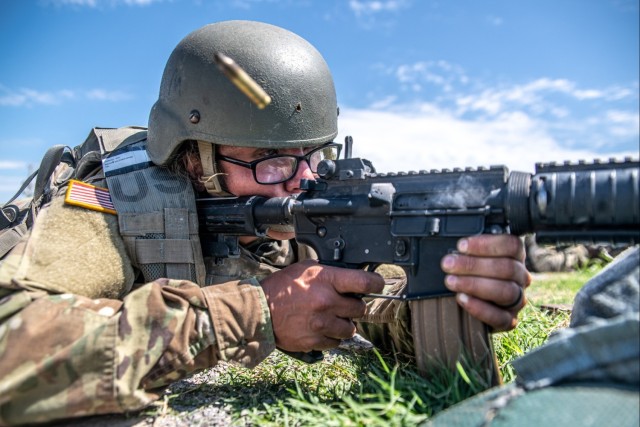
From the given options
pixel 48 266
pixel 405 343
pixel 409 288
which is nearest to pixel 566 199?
pixel 409 288

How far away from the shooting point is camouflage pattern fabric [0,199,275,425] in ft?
7.04

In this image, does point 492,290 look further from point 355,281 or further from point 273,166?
point 273,166

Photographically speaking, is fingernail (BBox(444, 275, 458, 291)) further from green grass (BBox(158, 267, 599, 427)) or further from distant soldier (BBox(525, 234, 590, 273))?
distant soldier (BBox(525, 234, 590, 273))

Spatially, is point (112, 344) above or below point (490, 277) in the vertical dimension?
below

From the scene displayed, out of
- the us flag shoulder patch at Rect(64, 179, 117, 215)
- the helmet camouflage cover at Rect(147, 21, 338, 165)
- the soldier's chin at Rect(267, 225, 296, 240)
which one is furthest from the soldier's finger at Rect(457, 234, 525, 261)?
the us flag shoulder patch at Rect(64, 179, 117, 215)

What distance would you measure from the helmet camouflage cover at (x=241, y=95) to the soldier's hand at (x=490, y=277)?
4.57 feet

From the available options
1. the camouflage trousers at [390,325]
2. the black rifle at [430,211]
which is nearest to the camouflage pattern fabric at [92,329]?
the black rifle at [430,211]

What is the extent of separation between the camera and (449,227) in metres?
2.28

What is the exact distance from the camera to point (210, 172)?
10.8 ft

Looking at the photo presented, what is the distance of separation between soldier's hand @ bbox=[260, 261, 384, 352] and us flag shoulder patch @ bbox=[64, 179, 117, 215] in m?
0.98

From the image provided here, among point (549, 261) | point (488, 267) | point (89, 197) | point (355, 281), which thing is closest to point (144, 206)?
point (89, 197)

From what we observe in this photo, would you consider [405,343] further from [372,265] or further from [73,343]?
[73,343]

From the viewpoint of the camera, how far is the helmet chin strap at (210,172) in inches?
129

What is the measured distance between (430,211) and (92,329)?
1463mm
